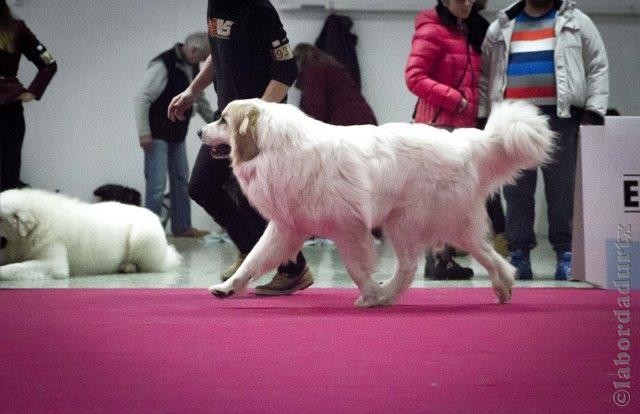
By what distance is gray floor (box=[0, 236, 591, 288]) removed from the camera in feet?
18.8

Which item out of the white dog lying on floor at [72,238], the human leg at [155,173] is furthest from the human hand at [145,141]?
the white dog lying on floor at [72,238]

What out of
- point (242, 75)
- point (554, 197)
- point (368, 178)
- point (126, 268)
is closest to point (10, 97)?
point (126, 268)

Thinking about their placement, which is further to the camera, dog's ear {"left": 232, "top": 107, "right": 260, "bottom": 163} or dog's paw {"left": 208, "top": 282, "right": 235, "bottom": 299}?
dog's paw {"left": 208, "top": 282, "right": 235, "bottom": 299}

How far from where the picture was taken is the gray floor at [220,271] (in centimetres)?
573

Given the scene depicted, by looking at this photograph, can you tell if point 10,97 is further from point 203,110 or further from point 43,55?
point 203,110

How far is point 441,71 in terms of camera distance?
599cm

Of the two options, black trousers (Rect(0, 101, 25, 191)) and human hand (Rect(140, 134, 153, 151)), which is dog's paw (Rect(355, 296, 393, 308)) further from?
human hand (Rect(140, 134, 153, 151))

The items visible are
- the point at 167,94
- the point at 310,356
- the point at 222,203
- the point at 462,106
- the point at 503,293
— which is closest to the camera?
the point at 310,356

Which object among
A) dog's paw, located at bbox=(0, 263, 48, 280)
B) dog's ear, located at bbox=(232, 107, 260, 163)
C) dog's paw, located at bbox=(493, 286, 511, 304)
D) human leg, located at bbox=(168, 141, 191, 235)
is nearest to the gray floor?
dog's paw, located at bbox=(0, 263, 48, 280)

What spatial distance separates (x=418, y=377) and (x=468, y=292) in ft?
8.31

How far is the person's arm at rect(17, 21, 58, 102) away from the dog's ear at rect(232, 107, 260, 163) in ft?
9.28

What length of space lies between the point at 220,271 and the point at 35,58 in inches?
77.6

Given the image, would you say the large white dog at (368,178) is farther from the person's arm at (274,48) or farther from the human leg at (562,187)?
the human leg at (562,187)

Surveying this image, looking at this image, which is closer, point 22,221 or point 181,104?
point 181,104
